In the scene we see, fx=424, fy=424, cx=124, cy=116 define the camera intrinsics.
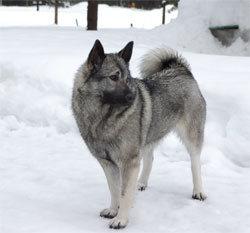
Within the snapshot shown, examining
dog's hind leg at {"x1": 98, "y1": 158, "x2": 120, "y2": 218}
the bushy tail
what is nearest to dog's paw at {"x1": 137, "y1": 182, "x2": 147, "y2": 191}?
dog's hind leg at {"x1": 98, "y1": 158, "x2": 120, "y2": 218}

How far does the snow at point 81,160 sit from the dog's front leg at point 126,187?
3.2 inches

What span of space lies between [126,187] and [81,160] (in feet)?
5.20

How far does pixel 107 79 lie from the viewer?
2.83 meters

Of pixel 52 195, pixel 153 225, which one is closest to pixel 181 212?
pixel 153 225

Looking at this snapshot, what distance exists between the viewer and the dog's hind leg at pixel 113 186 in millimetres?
3145

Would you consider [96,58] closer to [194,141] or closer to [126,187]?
[126,187]

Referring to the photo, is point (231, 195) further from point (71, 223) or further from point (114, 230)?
point (71, 223)

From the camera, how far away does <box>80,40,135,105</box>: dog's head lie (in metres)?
2.80

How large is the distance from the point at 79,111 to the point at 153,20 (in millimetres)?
19906

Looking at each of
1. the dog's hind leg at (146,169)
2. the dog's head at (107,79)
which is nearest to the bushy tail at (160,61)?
the dog's hind leg at (146,169)

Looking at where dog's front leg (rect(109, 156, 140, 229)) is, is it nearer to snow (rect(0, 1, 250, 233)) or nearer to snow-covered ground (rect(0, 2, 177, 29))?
snow (rect(0, 1, 250, 233))

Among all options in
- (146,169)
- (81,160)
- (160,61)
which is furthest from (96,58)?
(81,160)

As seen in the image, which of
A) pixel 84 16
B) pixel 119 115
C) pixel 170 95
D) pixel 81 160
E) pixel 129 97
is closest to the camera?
pixel 129 97

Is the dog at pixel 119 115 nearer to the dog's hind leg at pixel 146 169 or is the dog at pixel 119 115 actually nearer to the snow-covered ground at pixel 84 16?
the dog's hind leg at pixel 146 169
